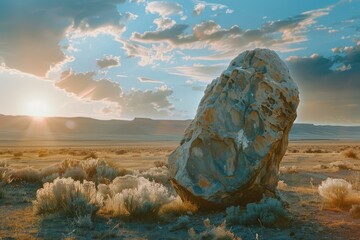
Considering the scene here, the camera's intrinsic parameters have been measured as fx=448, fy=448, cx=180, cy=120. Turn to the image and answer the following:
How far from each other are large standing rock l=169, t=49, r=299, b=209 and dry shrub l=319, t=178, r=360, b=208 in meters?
1.58

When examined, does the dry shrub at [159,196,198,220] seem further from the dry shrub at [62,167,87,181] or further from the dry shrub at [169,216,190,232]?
the dry shrub at [62,167,87,181]

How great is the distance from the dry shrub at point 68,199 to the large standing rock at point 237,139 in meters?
1.86

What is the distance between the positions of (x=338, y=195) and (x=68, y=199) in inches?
245

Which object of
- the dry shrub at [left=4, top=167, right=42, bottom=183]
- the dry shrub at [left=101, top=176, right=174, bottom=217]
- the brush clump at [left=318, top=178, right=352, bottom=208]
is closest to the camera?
the dry shrub at [left=101, top=176, right=174, bottom=217]

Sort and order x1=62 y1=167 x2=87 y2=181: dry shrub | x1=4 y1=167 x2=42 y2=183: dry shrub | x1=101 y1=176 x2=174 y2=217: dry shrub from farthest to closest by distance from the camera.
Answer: x1=4 y1=167 x2=42 y2=183: dry shrub, x1=62 y1=167 x2=87 y2=181: dry shrub, x1=101 y1=176 x2=174 y2=217: dry shrub

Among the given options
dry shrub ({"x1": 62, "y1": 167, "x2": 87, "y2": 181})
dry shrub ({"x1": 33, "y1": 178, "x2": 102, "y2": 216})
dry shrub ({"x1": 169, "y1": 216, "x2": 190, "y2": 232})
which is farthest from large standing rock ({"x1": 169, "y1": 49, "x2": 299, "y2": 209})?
dry shrub ({"x1": 62, "y1": 167, "x2": 87, "y2": 181})

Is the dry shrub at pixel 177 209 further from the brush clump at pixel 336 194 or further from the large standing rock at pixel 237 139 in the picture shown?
the brush clump at pixel 336 194

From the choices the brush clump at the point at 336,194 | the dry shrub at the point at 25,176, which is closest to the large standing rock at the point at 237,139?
the brush clump at the point at 336,194

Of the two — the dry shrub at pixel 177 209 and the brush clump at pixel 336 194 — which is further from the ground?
the brush clump at pixel 336 194

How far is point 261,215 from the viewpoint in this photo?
8531mm

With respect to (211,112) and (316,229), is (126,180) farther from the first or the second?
(316,229)

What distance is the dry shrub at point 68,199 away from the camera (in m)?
9.55

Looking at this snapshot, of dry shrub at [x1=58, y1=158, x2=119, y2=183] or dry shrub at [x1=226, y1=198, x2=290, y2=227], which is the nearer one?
dry shrub at [x1=226, y1=198, x2=290, y2=227]

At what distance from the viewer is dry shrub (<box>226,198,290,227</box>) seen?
844 centimetres
